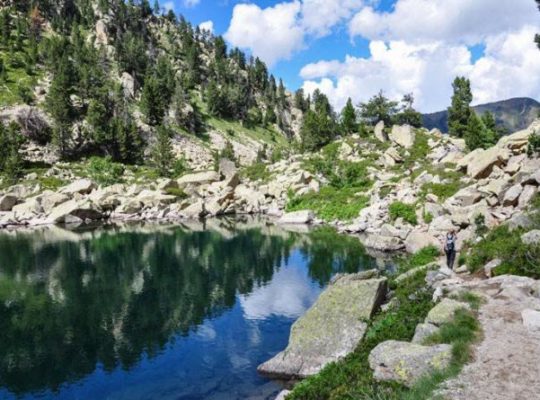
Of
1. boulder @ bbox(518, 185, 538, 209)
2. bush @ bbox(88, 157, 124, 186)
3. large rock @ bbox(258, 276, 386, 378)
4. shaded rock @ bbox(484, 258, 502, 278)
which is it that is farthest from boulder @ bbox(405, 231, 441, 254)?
bush @ bbox(88, 157, 124, 186)

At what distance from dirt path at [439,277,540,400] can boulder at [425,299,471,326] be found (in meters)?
1.03

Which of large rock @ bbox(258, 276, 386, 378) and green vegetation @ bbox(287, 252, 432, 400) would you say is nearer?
green vegetation @ bbox(287, 252, 432, 400)

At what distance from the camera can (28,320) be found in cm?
3588

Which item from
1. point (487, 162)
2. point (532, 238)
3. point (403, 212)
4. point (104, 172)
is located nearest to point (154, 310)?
point (532, 238)

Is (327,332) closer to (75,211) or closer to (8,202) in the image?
→ (75,211)

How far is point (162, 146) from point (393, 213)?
80653 mm

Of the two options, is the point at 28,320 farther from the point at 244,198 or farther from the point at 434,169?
the point at 244,198

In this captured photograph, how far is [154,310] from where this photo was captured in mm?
37688

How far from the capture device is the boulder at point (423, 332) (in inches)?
750

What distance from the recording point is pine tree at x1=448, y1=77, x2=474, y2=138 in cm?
13262

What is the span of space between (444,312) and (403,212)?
47.8 m

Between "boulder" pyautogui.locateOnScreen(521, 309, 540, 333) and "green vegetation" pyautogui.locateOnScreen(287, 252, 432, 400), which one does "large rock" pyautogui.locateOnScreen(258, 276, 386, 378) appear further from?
"boulder" pyautogui.locateOnScreen(521, 309, 540, 333)

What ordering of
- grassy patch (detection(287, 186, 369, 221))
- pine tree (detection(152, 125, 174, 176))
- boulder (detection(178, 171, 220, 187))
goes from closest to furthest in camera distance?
grassy patch (detection(287, 186, 369, 221)), boulder (detection(178, 171, 220, 187)), pine tree (detection(152, 125, 174, 176))

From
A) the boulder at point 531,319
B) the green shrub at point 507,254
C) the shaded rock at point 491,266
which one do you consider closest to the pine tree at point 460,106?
the green shrub at point 507,254
